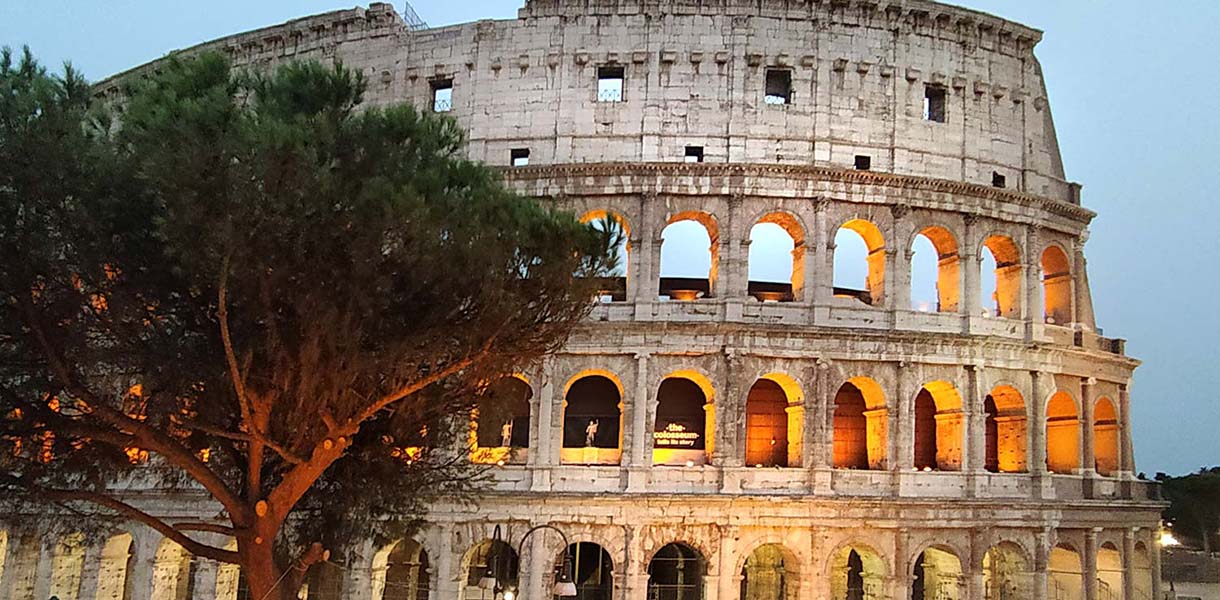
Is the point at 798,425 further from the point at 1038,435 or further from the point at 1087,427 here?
the point at 1087,427

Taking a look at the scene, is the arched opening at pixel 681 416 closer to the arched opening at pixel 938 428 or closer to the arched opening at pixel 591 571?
the arched opening at pixel 591 571

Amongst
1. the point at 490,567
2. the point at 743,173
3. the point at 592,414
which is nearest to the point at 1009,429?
the point at 743,173

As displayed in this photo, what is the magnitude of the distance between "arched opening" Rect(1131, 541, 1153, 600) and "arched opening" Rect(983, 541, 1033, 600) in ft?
11.3

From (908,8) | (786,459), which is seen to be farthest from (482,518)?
(908,8)

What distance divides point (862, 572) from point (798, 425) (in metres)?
3.25

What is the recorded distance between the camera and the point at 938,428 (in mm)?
21281

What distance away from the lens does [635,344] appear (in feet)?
65.3

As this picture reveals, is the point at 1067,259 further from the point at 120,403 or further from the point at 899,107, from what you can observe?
the point at 120,403

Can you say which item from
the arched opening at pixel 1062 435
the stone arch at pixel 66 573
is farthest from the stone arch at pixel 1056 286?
the stone arch at pixel 66 573

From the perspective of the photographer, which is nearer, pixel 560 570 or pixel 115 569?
pixel 560 570

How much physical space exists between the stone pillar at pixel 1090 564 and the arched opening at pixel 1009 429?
6.89 ft

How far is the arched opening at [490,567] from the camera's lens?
68.2 ft

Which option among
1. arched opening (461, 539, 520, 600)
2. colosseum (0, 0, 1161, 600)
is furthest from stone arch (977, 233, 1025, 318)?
arched opening (461, 539, 520, 600)

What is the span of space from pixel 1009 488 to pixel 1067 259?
5.37 metres
